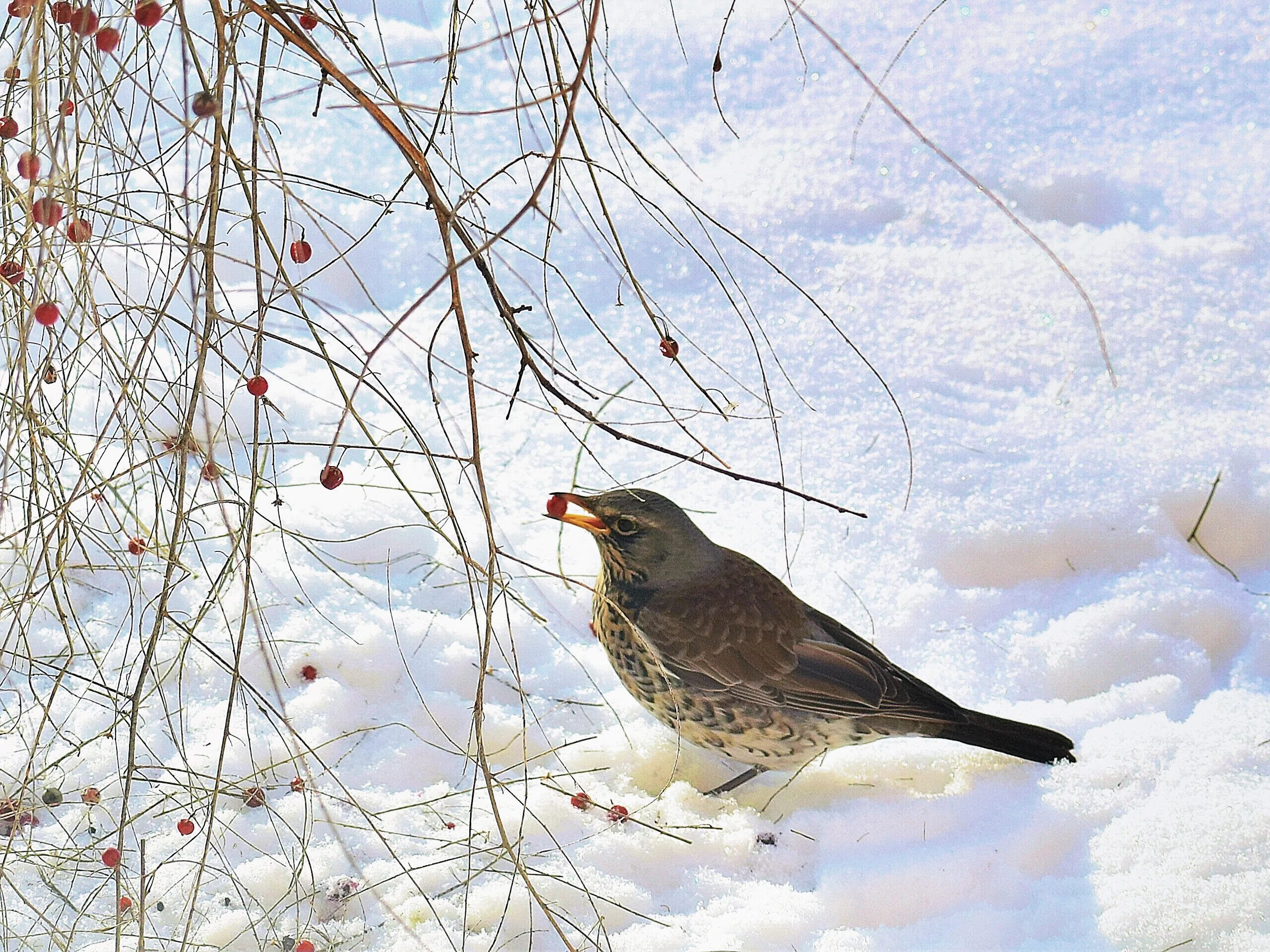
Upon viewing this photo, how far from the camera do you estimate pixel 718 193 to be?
4926 mm

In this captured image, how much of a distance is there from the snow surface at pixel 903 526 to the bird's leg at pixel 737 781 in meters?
0.06

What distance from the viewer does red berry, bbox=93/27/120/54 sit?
1544mm

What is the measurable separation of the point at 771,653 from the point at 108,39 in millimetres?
2031

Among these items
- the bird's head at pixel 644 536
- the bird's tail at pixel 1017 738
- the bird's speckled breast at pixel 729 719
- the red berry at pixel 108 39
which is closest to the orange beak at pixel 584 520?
the bird's head at pixel 644 536

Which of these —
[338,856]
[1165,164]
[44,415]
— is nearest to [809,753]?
[338,856]

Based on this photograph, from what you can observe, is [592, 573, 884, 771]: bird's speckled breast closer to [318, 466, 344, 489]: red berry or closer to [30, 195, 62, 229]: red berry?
[318, 466, 344, 489]: red berry

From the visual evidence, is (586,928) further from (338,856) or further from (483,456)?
(483,456)

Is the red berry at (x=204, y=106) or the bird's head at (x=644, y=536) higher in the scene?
the bird's head at (x=644, y=536)

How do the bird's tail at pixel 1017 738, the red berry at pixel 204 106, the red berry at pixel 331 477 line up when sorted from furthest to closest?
the bird's tail at pixel 1017 738
the red berry at pixel 331 477
the red berry at pixel 204 106

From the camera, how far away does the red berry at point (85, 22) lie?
140 centimetres

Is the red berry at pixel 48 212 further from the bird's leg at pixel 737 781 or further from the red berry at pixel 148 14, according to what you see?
the bird's leg at pixel 737 781

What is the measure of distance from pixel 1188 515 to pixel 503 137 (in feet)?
9.20

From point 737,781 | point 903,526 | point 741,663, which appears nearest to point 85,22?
point 741,663

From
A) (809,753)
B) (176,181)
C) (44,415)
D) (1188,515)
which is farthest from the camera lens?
(176,181)
